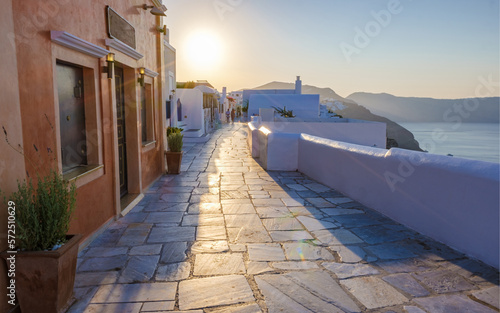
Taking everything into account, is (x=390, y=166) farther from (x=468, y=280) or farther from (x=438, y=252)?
(x=468, y=280)

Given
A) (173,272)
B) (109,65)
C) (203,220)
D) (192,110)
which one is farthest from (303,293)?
(192,110)

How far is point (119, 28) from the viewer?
203 inches

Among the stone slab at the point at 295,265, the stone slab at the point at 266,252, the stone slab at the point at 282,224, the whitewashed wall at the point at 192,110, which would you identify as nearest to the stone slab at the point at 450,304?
the stone slab at the point at 295,265

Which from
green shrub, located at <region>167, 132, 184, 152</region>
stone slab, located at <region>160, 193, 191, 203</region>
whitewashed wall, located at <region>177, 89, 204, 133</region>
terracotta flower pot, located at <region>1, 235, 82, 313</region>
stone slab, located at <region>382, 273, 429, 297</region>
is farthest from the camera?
whitewashed wall, located at <region>177, 89, 204, 133</region>

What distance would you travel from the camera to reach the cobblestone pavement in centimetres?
275

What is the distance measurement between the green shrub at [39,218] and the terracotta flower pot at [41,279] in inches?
4.4

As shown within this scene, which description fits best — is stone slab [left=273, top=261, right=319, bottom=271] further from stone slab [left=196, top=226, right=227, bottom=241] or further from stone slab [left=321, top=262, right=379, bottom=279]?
stone slab [left=196, top=226, right=227, bottom=241]

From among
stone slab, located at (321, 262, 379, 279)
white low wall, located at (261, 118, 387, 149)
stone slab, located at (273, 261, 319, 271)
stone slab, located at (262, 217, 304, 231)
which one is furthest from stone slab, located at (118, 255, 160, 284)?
white low wall, located at (261, 118, 387, 149)

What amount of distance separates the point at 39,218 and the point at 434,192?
410 centimetres

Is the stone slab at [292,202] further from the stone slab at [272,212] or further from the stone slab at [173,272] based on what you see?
the stone slab at [173,272]

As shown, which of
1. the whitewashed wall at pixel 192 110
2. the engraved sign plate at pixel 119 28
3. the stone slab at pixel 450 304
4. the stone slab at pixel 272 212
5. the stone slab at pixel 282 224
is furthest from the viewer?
the whitewashed wall at pixel 192 110

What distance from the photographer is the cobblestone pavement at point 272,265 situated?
9.01 ft

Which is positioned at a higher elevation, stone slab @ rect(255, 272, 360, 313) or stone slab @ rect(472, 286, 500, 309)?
stone slab @ rect(472, 286, 500, 309)

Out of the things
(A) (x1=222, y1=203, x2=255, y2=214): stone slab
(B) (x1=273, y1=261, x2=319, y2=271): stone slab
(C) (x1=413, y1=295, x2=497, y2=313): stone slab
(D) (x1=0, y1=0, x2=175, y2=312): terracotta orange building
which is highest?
(D) (x1=0, y1=0, x2=175, y2=312): terracotta orange building
